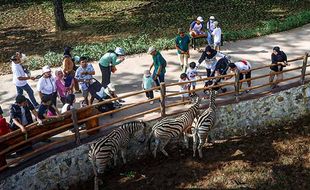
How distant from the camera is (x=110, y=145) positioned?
1078cm

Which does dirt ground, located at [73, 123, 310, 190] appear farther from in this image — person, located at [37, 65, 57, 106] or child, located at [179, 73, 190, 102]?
person, located at [37, 65, 57, 106]

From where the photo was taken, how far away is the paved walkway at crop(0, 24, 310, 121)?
14.4m

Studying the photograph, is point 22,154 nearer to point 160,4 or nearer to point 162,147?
point 162,147

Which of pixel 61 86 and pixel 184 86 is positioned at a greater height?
pixel 61 86

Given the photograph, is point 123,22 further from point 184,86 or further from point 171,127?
point 171,127

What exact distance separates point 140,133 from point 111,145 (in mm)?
1273

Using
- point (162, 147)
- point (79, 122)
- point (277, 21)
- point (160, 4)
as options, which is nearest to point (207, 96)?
point (162, 147)

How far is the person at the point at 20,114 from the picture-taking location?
1005 centimetres

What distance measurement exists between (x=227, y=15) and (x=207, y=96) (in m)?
10.4

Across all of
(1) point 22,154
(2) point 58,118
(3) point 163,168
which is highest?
(2) point 58,118

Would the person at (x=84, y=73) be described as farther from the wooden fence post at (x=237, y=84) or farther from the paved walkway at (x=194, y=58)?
the wooden fence post at (x=237, y=84)

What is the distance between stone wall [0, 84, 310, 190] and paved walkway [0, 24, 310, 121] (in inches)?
47.4

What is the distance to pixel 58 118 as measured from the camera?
10547 mm

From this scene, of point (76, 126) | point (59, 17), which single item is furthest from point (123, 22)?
point (76, 126)
